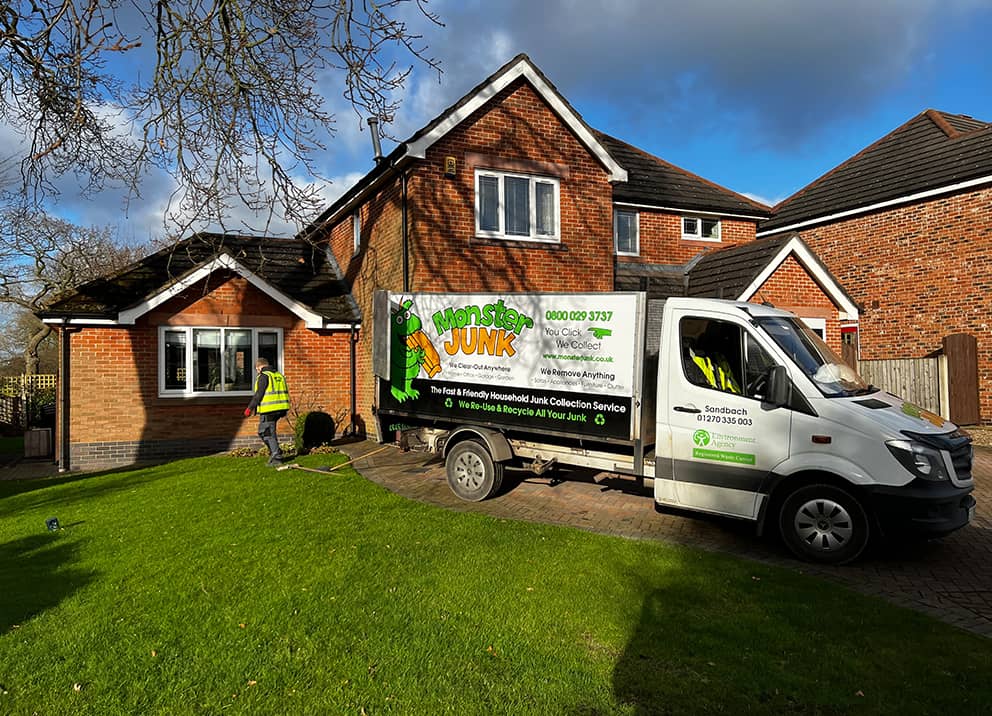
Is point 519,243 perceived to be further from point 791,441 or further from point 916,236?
point 916,236

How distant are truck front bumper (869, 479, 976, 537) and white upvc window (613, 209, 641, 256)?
36.7 feet

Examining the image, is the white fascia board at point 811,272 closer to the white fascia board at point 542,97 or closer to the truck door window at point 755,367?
the white fascia board at point 542,97

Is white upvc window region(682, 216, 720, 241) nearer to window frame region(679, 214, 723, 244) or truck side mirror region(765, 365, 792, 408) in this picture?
window frame region(679, 214, 723, 244)

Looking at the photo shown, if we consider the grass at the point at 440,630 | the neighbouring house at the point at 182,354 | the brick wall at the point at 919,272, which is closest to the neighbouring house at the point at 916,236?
the brick wall at the point at 919,272

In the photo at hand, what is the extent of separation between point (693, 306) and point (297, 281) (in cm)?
1150

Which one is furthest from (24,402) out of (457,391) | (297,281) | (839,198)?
(839,198)

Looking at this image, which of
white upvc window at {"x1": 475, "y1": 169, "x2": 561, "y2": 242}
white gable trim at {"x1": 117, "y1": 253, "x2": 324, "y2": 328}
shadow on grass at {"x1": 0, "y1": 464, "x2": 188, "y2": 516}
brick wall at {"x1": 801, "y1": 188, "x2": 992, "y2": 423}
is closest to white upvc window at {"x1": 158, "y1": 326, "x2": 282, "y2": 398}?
white gable trim at {"x1": 117, "y1": 253, "x2": 324, "y2": 328}

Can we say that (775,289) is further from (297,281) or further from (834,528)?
(297,281)

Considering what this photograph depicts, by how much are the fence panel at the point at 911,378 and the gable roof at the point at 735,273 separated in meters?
1.51

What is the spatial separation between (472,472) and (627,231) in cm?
997

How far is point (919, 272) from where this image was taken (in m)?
14.8

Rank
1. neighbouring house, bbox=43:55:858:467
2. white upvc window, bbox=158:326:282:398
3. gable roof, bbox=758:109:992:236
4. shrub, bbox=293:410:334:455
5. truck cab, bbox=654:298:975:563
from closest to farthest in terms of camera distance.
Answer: truck cab, bbox=654:298:975:563 → neighbouring house, bbox=43:55:858:467 → shrub, bbox=293:410:334:455 → white upvc window, bbox=158:326:282:398 → gable roof, bbox=758:109:992:236

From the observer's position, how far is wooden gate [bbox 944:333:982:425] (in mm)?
13078

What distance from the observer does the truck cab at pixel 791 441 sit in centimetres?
550
